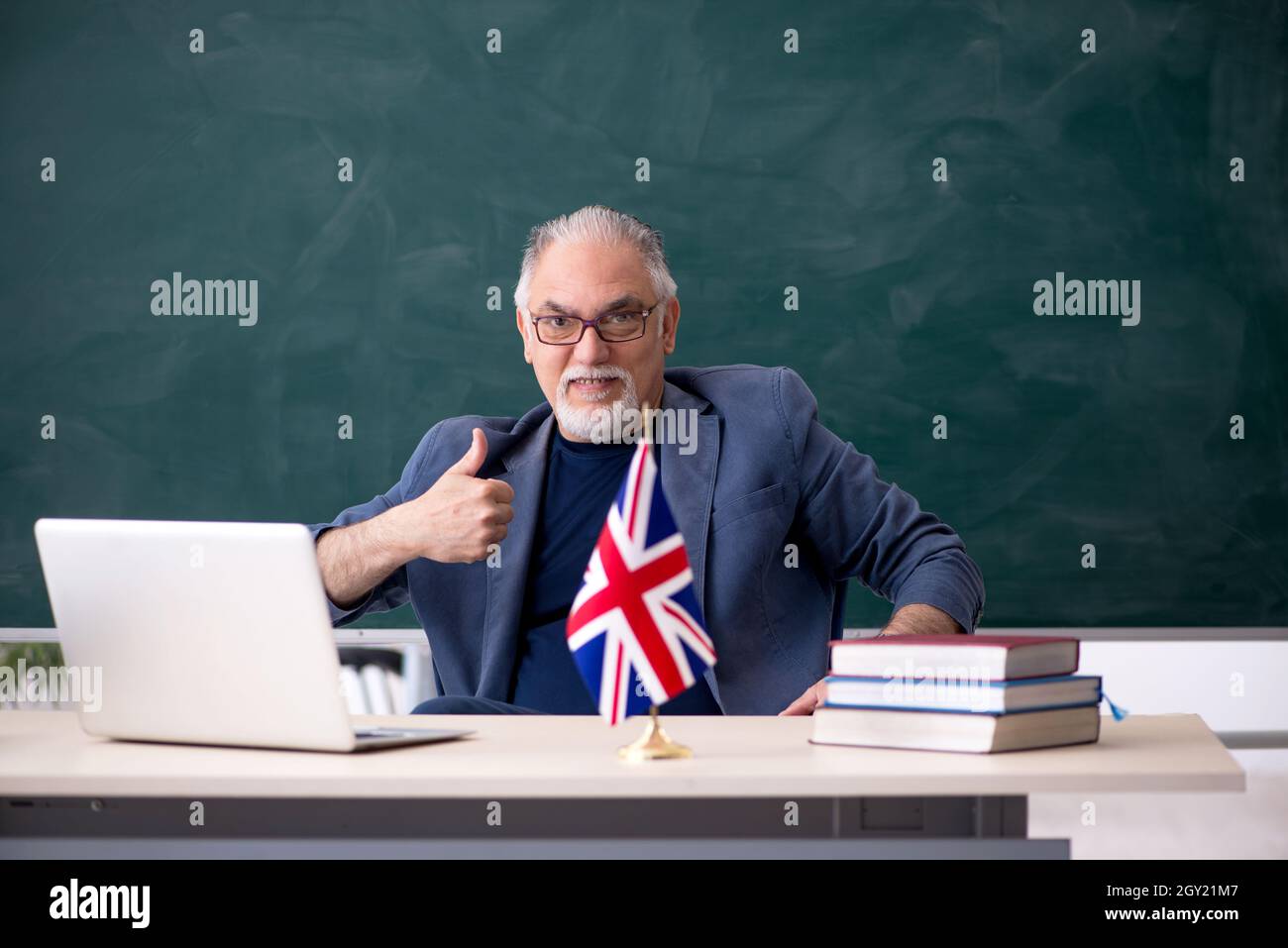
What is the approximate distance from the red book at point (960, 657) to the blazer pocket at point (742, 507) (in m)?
0.89

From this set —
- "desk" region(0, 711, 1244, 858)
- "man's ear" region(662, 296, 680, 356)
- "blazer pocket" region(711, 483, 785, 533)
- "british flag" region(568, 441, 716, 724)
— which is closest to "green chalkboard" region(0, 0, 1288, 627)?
"man's ear" region(662, 296, 680, 356)

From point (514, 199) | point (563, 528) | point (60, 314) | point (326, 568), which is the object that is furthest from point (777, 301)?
point (60, 314)

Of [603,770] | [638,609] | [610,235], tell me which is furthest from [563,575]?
[603,770]

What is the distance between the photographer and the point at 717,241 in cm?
353

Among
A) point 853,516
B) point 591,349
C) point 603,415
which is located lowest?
point 853,516

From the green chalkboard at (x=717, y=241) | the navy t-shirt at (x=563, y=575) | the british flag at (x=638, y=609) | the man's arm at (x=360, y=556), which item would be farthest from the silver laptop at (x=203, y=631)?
the green chalkboard at (x=717, y=241)

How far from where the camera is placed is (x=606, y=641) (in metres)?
1.32

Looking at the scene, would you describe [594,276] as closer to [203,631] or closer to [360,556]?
[360,556]

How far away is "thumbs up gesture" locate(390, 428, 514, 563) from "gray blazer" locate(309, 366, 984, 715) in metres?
0.26

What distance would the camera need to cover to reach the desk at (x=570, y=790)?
1.16 meters

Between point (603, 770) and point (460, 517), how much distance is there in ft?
2.77

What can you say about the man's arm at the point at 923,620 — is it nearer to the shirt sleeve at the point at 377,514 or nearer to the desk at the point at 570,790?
the desk at the point at 570,790

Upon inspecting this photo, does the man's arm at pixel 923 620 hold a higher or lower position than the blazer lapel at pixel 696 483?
lower

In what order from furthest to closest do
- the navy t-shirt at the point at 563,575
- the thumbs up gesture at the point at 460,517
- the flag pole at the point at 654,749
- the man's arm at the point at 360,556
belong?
the navy t-shirt at the point at 563,575 < the man's arm at the point at 360,556 < the thumbs up gesture at the point at 460,517 < the flag pole at the point at 654,749
